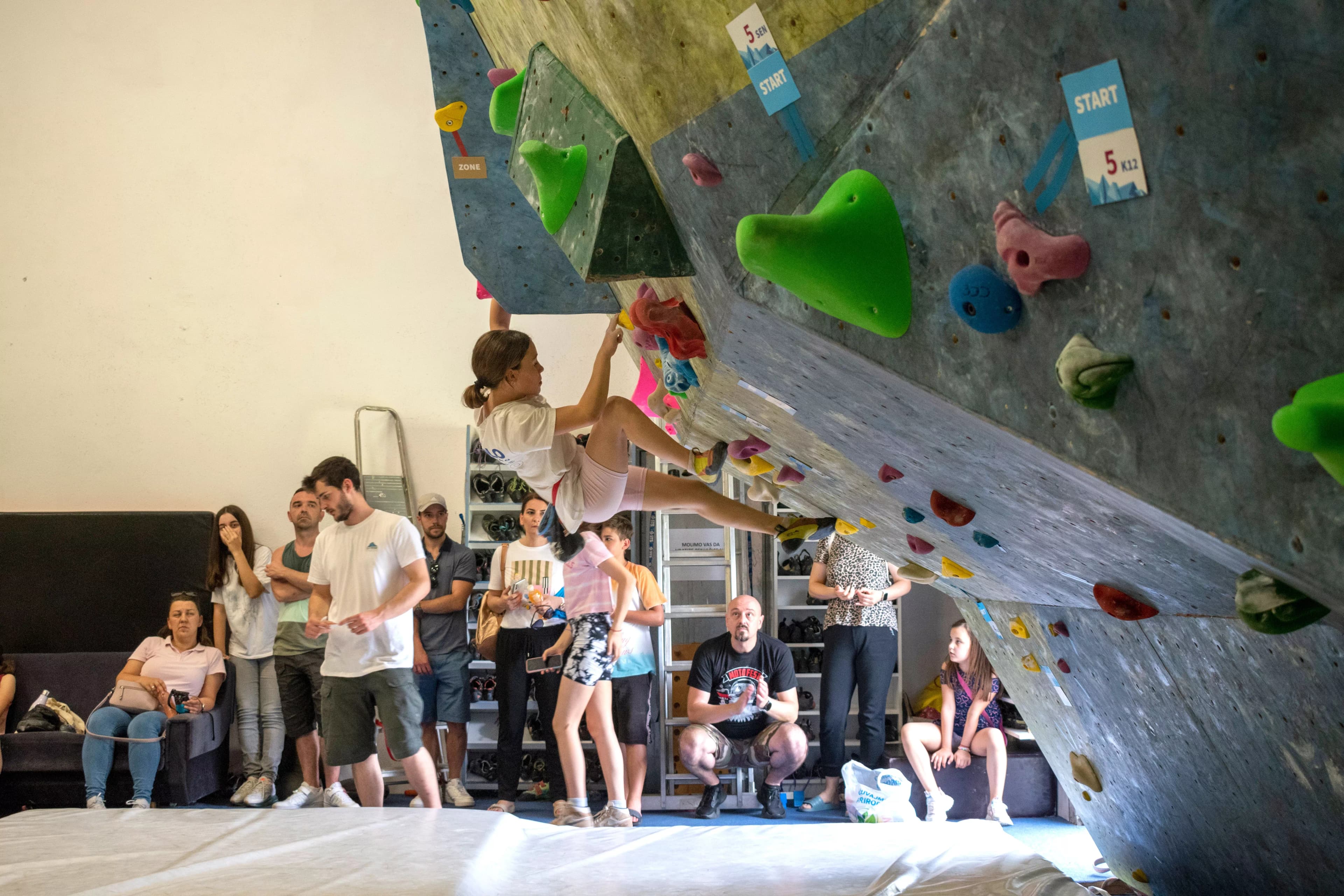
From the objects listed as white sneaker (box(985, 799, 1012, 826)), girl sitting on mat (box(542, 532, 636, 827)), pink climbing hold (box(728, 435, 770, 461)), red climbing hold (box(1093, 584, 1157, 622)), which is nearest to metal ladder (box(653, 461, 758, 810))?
girl sitting on mat (box(542, 532, 636, 827))

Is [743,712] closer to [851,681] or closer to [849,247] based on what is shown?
[851,681]

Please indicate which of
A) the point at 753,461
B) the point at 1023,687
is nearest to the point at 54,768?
the point at 753,461

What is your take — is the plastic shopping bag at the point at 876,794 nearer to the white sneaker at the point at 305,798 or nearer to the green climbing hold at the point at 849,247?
the white sneaker at the point at 305,798

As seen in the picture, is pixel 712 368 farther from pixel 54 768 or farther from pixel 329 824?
pixel 54 768

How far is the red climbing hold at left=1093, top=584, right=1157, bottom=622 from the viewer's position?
4.37ft

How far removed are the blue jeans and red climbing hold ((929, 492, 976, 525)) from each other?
4.68 meters

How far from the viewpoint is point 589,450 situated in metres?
2.67

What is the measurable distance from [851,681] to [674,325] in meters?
3.74

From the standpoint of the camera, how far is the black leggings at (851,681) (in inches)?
196

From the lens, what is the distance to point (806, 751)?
489cm

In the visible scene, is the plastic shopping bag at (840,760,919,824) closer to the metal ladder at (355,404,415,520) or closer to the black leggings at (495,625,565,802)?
the black leggings at (495,625,565,802)

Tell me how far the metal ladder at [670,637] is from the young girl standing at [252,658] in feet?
7.05

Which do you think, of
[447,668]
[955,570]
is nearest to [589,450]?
[955,570]

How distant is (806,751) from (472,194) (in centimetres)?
341
